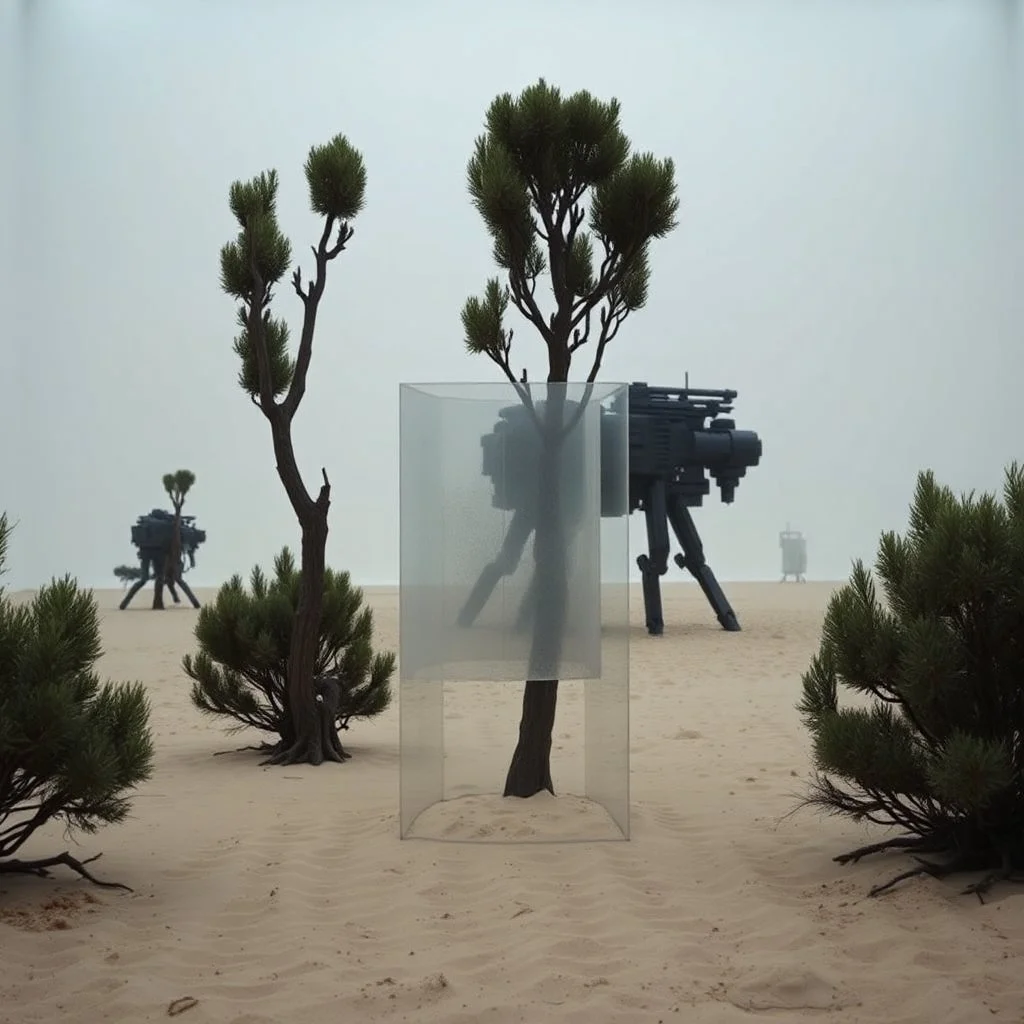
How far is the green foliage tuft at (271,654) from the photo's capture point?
6.89 metres

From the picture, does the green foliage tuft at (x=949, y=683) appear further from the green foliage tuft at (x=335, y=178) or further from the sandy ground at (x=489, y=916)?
the green foliage tuft at (x=335, y=178)

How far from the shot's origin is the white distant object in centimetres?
2695

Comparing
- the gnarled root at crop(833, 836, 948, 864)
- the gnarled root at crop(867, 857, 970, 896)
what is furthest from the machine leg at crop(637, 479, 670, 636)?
the gnarled root at crop(867, 857, 970, 896)

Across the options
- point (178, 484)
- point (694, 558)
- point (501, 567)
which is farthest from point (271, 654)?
point (178, 484)

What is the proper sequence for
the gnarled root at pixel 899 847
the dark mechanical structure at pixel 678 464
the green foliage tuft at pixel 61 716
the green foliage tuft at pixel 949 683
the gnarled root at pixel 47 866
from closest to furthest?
the green foliage tuft at pixel 61 716 < the green foliage tuft at pixel 949 683 < the gnarled root at pixel 47 866 < the gnarled root at pixel 899 847 < the dark mechanical structure at pixel 678 464

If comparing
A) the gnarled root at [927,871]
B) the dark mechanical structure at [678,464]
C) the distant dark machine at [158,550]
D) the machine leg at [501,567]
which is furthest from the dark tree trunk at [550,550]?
the distant dark machine at [158,550]

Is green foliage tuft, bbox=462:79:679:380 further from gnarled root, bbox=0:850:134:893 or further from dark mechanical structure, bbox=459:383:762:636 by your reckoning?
dark mechanical structure, bbox=459:383:762:636

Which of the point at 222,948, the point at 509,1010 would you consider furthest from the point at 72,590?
the point at 509,1010

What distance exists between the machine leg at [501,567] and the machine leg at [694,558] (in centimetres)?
889

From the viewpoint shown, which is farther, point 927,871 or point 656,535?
point 656,535

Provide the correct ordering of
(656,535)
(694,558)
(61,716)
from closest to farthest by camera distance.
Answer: (61,716) → (656,535) → (694,558)

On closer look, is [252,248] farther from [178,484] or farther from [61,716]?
[178,484]

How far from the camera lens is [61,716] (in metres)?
3.55

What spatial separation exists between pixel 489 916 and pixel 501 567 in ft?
4.62
